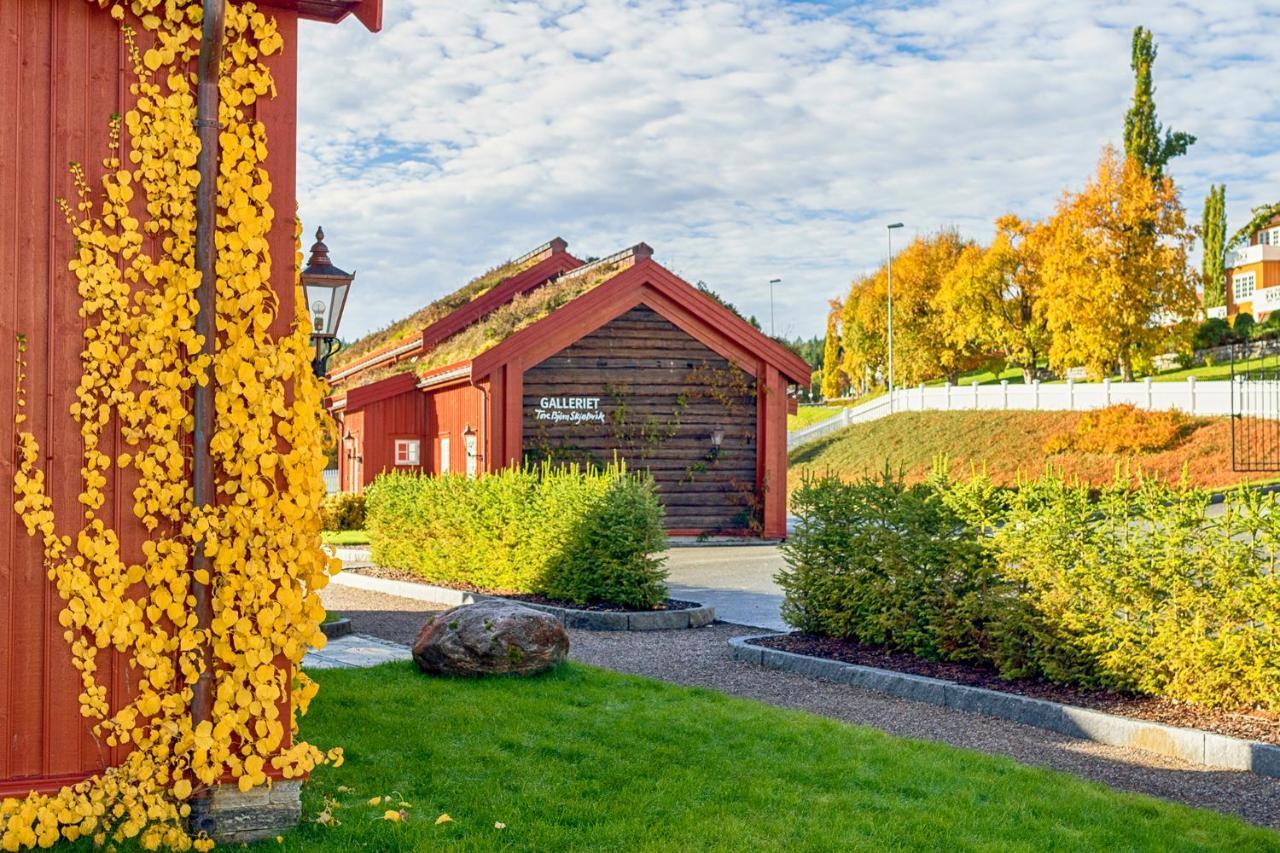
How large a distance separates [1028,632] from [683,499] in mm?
15247

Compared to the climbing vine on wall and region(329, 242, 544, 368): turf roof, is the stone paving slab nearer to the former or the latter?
Answer: the climbing vine on wall

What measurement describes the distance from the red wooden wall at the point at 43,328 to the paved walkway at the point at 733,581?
8.82 m

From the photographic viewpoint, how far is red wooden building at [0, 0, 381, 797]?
496cm

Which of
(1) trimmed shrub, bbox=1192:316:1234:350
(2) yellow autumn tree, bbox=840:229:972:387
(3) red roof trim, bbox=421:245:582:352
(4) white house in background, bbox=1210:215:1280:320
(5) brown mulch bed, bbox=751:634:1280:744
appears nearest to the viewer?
(5) brown mulch bed, bbox=751:634:1280:744

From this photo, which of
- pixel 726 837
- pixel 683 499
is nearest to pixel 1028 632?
pixel 726 837

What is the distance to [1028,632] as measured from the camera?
8.98 meters

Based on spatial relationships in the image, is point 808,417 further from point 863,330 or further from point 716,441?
point 716,441

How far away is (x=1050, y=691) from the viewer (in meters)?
8.71

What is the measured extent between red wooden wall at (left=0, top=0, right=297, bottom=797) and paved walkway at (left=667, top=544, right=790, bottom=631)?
8.82 meters

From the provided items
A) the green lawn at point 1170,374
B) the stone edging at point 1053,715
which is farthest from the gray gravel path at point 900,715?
the green lawn at point 1170,374

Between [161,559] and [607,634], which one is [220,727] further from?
[607,634]

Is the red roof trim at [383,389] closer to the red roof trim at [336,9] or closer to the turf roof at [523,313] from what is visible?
the turf roof at [523,313]

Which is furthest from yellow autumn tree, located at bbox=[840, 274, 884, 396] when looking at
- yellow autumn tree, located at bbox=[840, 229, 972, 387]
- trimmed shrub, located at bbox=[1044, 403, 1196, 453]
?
trimmed shrub, located at bbox=[1044, 403, 1196, 453]

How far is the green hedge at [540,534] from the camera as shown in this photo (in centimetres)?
1335
